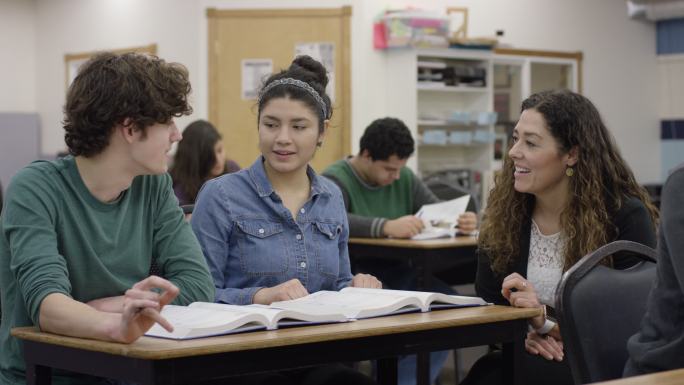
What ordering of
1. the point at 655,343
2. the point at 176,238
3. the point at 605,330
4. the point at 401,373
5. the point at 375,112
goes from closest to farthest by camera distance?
the point at 655,343
the point at 605,330
the point at 176,238
the point at 401,373
the point at 375,112

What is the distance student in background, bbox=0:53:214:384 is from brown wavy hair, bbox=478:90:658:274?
108 centimetres

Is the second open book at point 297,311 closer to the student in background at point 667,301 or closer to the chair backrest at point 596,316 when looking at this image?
the chair backrest at point 596,316

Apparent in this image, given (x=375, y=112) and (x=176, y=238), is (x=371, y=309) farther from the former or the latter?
(x=375, y=112)

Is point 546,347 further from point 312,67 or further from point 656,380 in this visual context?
point 656,380

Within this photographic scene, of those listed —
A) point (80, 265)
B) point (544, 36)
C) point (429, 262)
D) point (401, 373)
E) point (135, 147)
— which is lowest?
point (401, 373)

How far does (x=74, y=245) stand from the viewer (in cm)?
204

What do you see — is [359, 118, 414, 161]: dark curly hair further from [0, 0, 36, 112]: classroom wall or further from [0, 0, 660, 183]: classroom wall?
[0, 0, 36, 112]: classroom wall

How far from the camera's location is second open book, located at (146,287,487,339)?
1.80 meters

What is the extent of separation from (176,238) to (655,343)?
3.50ft

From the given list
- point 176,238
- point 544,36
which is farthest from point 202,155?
point 544,36

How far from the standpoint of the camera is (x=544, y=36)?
948 cm

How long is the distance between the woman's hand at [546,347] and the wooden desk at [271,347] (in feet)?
1.25

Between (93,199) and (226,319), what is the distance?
17.7 inches

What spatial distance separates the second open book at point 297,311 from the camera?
1.80m
